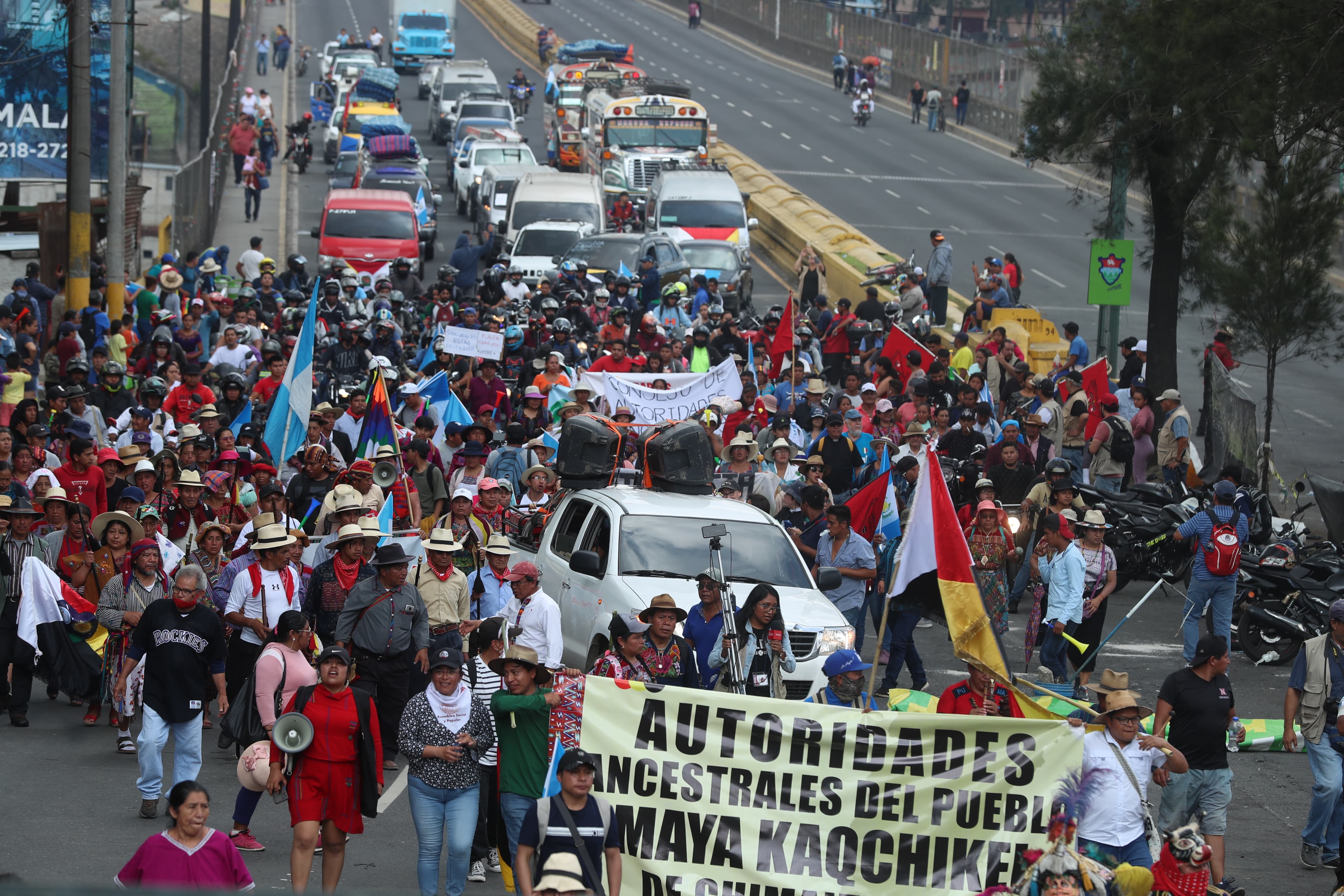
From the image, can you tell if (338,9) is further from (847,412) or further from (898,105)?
(847,412)

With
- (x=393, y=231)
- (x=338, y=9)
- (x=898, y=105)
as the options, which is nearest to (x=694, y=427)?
(x=393, y=231)

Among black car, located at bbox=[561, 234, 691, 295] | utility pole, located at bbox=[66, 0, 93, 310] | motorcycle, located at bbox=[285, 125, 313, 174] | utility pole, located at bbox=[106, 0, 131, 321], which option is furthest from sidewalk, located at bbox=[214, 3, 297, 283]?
utility pole, located at bbox=[66, 0, 93, 310]

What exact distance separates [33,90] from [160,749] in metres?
22.6

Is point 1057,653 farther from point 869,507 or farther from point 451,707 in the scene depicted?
point 451,707

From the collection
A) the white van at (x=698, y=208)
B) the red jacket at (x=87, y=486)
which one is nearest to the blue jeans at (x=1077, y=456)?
the red jacket at (x=87, y=486)

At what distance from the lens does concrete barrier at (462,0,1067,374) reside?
27844 mm

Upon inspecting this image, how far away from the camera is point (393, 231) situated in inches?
1281

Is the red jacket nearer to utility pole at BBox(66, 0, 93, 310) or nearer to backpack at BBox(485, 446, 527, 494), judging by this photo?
backpack at BBox(485, 446, 527, 494)

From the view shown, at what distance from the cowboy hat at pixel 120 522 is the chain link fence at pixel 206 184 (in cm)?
1958

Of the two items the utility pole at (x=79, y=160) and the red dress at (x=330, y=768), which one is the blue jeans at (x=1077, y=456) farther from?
the red dress at (x=330, y=768)

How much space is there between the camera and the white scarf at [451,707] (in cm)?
874

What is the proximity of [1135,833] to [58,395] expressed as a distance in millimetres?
11788

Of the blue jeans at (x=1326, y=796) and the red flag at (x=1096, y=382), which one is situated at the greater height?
the red flag at (x=1096, y=382)

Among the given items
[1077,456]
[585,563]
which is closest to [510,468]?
[585,563]
